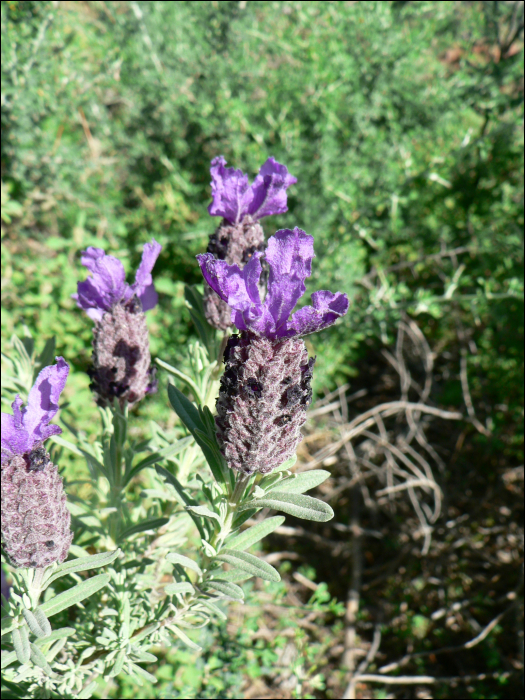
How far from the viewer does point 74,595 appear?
1.12 metres

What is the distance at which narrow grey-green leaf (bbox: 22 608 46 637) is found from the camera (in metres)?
0.99

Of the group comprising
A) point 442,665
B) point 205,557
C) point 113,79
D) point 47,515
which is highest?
point 113,79

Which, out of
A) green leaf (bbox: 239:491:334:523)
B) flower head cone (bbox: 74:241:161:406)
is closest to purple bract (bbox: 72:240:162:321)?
flower head cone (bbox: 74:241:161:406)

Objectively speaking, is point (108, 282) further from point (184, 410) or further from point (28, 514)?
point (28, 514)

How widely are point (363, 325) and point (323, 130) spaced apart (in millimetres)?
1043

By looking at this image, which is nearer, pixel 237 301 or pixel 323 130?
pixel 237 301

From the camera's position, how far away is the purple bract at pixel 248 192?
4.25 ft

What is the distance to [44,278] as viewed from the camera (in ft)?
9.06

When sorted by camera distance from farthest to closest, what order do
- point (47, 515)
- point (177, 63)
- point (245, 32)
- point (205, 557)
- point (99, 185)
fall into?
point (99, 185), point (177, 63), point (245, 32), point (205, 557), point (47, 515)

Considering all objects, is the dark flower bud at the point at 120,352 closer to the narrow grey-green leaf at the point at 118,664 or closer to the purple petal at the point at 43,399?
the purple petal at the point at 43,399

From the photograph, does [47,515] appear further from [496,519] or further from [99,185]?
[99,185]

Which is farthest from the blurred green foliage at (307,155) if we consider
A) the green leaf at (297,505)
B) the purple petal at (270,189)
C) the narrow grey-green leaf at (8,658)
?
the green leaf at (297,505)

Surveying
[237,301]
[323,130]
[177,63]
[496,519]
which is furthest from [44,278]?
[496,519]

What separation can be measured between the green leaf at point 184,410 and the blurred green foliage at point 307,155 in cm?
144
